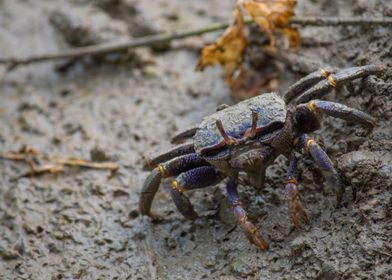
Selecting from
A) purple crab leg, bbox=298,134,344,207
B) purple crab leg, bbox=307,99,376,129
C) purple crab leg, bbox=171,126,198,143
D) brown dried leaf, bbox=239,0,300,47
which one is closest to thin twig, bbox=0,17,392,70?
brown dried leaf, bbox=239,0,300,47

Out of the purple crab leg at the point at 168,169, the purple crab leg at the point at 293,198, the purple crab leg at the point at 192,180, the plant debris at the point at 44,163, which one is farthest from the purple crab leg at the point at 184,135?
the purple crab leg at the point at 293,198

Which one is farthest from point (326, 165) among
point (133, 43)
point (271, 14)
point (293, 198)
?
point (133, 43)

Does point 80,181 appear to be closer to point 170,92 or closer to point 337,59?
point 170,92

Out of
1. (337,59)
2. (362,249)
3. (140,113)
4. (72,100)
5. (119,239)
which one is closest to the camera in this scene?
(362,249)

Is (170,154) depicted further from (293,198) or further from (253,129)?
(293,198)

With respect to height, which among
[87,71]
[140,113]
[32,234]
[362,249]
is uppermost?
[87,71]

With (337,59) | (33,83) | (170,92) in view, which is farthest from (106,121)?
(337,59)

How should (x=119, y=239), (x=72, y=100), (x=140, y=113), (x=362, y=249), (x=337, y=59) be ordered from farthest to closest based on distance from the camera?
(x=72, y=100), (x=140, y=113), (x=337, y=59), (x=119, y=239), (x=362, y=249)
